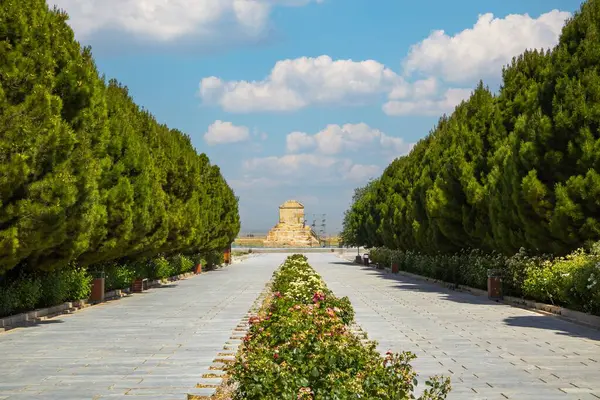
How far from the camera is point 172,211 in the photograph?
3219 cm

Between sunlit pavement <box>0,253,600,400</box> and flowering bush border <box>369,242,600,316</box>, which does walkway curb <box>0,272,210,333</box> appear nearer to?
sunlit pavement <box>0,253,600,400</box>

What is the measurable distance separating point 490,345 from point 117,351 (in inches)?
254

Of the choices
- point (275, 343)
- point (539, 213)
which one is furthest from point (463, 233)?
point (275, 343)

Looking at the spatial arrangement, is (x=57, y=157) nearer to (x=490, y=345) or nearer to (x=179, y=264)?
(x=490, y=345)

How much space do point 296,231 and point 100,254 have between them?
367ft

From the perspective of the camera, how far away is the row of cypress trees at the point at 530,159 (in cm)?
1873

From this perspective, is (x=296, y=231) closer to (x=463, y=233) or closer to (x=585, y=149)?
(x=463, y=233)

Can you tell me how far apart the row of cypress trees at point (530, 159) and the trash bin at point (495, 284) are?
830 millimetres

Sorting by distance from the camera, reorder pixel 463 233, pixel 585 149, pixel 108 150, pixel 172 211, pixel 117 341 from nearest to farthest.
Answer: pixel 117 341 < pixel 585 149 < pixel 108 150 < pixel 463 233 < pixel 172 211

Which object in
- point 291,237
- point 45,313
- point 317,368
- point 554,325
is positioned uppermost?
point 291,237

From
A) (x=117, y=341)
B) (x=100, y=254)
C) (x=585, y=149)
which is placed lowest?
(x=117, y=341)

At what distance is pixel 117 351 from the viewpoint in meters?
12.5

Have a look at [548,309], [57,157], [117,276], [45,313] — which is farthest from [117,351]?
[117,276]

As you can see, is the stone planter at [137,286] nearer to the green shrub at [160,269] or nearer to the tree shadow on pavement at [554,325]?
the green shrub at [160,269]
